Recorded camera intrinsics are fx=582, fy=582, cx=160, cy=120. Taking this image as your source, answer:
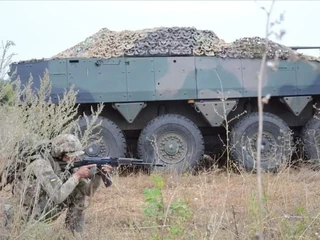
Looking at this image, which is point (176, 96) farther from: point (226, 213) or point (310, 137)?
point (226, 213)

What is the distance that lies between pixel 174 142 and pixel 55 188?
15.1 ft

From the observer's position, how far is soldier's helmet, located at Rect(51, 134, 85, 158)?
4.16 meters

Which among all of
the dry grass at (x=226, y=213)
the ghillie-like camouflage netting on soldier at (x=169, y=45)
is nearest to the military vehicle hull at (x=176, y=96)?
the ghillie-like camouflage netting on soldier at (x=169, y=45)

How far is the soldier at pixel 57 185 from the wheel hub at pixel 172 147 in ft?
12.7

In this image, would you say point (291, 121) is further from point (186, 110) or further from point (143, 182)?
point (143, 182)

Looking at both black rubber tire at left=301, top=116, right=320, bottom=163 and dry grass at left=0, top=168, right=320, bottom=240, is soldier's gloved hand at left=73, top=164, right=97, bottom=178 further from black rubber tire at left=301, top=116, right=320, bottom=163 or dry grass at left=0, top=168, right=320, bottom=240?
black rubber tire at left=301, top=116, right=320, bottom=163

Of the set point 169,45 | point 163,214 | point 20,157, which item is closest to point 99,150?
point 169,45

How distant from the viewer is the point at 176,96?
8453mm

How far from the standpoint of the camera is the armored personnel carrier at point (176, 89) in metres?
8.31

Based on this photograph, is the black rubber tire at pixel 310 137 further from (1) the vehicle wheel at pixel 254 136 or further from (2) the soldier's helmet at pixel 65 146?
(2) the soldier's helmet at pixel 65 146

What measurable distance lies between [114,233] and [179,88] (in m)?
4.51

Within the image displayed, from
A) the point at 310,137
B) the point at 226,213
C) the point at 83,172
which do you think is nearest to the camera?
the point at 83,172

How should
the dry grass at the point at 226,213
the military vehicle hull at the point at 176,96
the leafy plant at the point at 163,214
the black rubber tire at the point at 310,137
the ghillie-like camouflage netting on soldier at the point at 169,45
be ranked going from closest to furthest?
the leafy plant at the point at 163,214 < the dry grass at the point at 226,213 < the military vehicle hull at the point at 176,96 < the ghillie-like camouflage netting on soldier at the point at 169,45 < the black rubber tire at the point at 310,137

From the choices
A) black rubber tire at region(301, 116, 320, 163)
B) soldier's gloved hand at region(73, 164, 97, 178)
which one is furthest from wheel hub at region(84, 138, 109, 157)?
soldier's gloved hand at region(73, 164, 97, 178)
